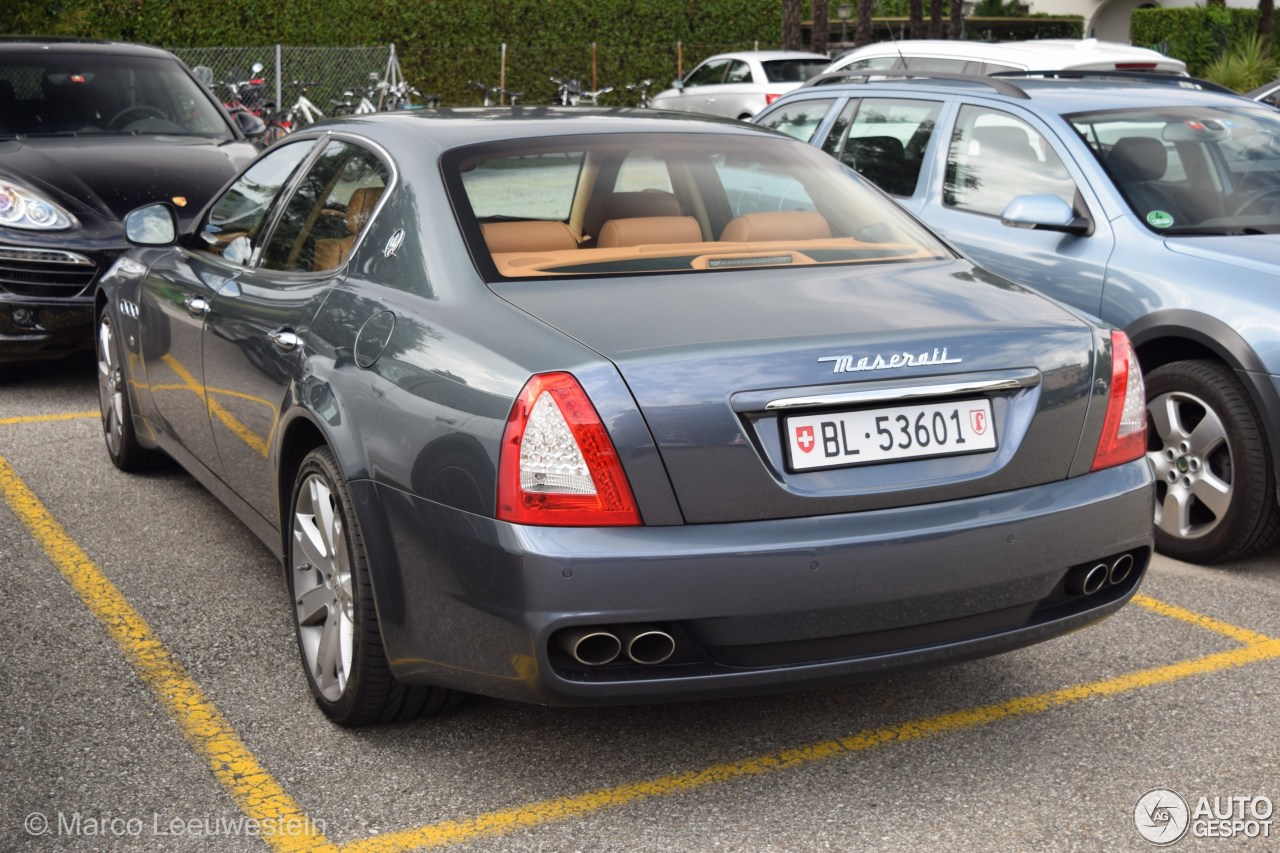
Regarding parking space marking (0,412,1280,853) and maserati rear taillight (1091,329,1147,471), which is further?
maserati rear taillight (1091,329,1147,471)

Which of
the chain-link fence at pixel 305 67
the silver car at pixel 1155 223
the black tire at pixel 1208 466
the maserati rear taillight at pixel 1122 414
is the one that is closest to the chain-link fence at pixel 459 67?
the chain-link fence at pixel 305 67

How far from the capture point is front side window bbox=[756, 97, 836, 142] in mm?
7598

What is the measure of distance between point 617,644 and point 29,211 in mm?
5557

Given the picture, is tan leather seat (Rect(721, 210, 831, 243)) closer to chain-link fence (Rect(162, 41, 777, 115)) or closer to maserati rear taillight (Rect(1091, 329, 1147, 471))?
maserati rear taillight (Rect(1091, 329, 1147, 471))

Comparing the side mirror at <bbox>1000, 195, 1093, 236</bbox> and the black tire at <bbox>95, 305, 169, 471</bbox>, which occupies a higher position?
the side mirror at <bbox>1000, 195, 1093, 236</bbox>

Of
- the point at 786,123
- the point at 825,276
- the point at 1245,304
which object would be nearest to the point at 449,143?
the point at 825,276

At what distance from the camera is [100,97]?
345 inches

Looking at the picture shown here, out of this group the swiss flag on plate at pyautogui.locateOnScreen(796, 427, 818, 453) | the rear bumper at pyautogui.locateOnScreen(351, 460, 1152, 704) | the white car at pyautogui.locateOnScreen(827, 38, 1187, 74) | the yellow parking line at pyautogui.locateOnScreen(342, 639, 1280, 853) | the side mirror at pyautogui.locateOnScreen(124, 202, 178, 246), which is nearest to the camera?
the rear bumper at pyautogui.locateOnScreen(351, 460, 1152, 704)

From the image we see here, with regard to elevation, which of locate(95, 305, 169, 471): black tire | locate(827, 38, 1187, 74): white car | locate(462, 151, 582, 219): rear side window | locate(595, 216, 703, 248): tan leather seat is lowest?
locate(95, 305, 169, 471): black tire

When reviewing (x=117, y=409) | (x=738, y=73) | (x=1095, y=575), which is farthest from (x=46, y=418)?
(x=738, y=73)

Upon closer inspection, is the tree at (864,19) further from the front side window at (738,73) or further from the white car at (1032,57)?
the white car at (1032,57)

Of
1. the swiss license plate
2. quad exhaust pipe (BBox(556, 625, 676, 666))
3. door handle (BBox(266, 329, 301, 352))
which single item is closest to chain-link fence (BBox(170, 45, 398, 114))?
door handle (BBox(266, 329, 301, 352))

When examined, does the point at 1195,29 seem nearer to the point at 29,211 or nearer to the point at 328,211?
the point at 29,211

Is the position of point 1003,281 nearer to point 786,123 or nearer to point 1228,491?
point 1228,491
